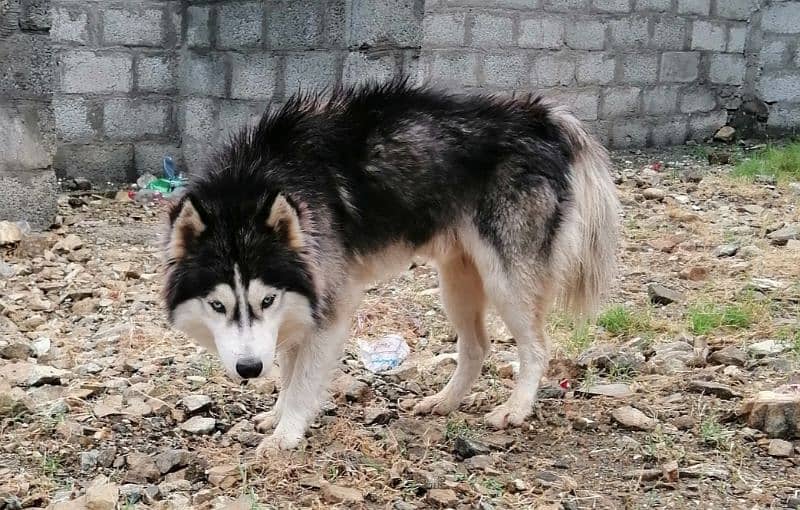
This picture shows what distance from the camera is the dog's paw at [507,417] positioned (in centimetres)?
357

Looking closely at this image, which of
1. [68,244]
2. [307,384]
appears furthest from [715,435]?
[68,244]

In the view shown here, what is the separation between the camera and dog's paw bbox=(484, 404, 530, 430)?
357 cm

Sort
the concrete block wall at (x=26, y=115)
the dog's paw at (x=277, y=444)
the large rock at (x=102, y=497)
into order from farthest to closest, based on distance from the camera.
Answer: the concrete block wall at (x=26, y=115), the dog's paw at (x=277, y=444), the large rock at (x=102, y=497)

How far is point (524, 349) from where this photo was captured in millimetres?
3646

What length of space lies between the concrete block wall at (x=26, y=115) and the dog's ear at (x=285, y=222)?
3676 mm

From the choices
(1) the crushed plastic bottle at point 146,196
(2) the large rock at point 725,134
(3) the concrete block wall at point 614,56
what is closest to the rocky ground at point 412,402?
(1) the crushed plastic bottle at point 146,196

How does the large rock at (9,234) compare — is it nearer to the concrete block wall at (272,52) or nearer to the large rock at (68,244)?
the large rock at (68,244)

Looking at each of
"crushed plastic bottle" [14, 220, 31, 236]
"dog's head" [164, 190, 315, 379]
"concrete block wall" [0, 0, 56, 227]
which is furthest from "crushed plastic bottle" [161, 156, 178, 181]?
"dog's head" [164, 190, 315, 379]

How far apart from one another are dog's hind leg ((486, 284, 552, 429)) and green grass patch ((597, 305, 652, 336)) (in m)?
1.05

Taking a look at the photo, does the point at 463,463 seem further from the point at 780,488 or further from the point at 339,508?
the point at 780,488

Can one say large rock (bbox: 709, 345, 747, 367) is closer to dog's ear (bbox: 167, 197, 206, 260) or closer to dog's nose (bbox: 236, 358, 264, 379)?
dog's nose (bbox: 236, 358, 264, 379)

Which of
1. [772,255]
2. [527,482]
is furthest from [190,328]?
[772,255]

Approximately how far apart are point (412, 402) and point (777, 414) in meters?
1.50

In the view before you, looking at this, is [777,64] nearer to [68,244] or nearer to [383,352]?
[383,352]
